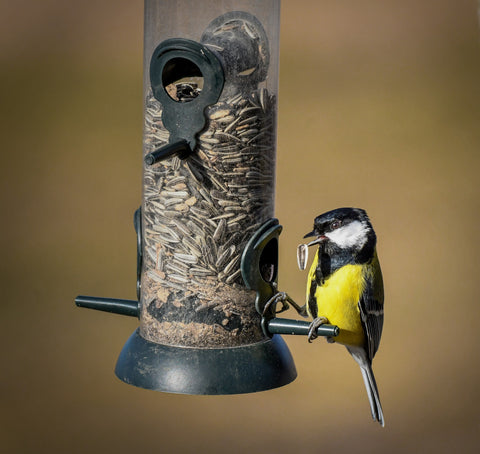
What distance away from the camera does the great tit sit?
2838 millimetres

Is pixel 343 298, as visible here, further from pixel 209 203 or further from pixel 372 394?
pixel 209 203

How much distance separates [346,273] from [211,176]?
0.61 meters

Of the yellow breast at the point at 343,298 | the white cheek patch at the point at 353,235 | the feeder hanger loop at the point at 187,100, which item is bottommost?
the yellow breast at the point at 343,298

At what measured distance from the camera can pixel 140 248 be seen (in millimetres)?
2973

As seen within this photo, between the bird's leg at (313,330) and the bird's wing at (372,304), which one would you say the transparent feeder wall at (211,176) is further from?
the bird's wing at (372,304)

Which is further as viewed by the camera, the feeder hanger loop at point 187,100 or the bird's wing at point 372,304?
the bird's wing at point 372,304

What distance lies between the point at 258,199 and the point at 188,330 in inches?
21.2

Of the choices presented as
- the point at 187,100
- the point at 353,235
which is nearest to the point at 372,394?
the point at 353,235

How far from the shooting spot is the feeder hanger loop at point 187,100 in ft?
8.75

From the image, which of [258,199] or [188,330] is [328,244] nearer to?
[258,199]

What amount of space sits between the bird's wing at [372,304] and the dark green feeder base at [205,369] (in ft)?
1.15

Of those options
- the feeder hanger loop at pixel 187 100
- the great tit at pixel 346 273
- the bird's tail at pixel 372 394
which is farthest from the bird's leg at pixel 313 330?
the feeder hanger loop at pixel 187 100

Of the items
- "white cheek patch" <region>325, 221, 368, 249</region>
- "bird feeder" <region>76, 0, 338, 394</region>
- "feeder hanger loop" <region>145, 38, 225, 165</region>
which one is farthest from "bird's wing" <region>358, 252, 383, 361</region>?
"feeder hanger loop" <region>145, 38, 225, 165</region>

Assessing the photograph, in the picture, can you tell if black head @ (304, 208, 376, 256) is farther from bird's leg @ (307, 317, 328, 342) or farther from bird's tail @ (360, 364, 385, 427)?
bird's tail @ (360, 364, 385, 427)
